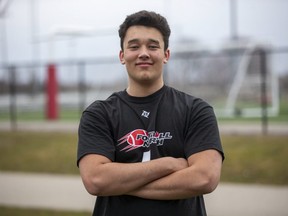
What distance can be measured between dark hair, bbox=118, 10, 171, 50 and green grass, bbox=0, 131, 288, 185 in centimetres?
594

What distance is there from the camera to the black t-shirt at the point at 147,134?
2.62 m

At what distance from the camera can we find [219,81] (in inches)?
714

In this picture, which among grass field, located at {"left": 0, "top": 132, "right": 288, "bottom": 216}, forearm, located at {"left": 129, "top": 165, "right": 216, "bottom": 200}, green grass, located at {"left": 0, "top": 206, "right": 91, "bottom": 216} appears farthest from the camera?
grass field, located at {"left": 0, "top": 132, "right": 288, "bottom": 216}

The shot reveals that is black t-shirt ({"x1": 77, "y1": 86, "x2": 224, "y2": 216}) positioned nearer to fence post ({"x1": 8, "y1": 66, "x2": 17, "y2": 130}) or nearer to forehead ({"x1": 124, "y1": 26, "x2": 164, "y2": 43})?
forehead ({"x1": 124, "y1": 26, "x2": 164, "y2": 43})

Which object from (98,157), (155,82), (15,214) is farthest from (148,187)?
(15,214)

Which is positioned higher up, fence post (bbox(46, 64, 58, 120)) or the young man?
the young man

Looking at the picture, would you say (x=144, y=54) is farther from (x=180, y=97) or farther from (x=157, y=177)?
(x=157, y=177)

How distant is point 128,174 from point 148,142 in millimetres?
204

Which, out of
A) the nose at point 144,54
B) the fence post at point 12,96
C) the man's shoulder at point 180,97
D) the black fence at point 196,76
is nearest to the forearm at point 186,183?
the man's shoulder at point 180,97

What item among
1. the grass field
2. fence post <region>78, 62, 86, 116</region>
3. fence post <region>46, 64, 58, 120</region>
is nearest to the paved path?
the grass field

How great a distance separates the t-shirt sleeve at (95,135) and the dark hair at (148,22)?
18.9 inches

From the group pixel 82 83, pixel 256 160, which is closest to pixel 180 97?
pixel 256 160

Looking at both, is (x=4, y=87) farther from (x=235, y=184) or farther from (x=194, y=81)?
(x=235, y=184)

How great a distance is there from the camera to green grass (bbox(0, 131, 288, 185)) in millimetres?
8555
